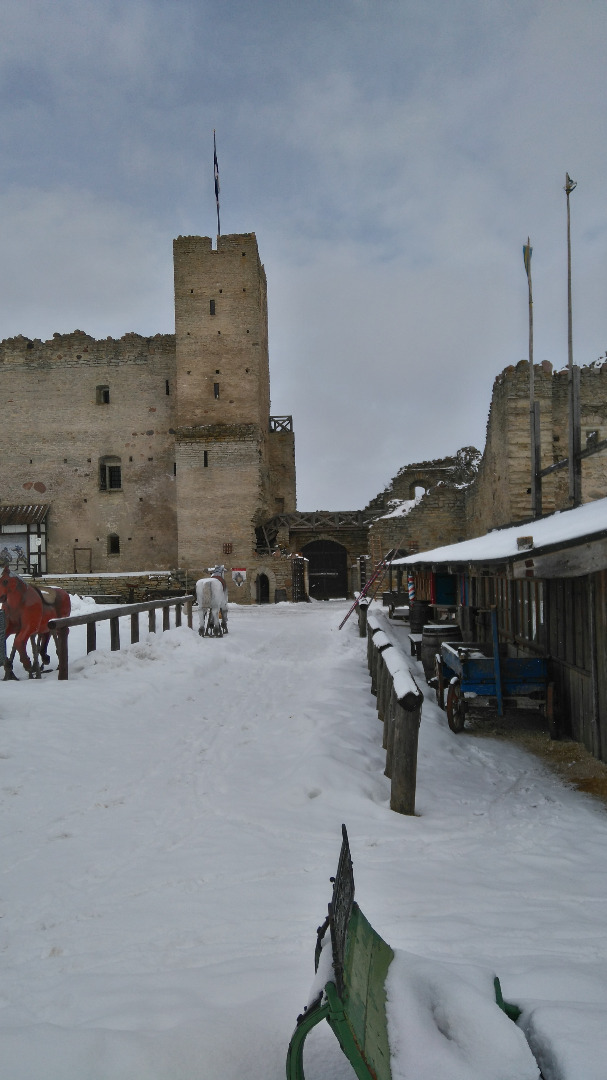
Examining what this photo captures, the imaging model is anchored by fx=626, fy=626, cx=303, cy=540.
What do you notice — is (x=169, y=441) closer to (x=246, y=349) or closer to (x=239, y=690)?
(x=246, y=349)

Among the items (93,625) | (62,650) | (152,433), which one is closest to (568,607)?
(62,650)

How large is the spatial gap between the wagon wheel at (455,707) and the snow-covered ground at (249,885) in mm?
185

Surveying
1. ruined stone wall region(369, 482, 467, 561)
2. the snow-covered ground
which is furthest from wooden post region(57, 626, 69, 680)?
ruined stone wall region(369, 482, 467, 561)

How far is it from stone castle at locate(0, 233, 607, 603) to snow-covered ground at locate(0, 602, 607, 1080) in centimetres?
2103

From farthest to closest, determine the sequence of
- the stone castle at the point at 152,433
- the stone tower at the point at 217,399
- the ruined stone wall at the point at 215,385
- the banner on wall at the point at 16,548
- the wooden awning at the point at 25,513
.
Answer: the wooden awning at the point at 25,513 < the banner on wall at the point at 16,548 < the stone castle at the point at 152,433 < the ruined stone wall at the point at 215,385 < the stone tower at the point at 217,399

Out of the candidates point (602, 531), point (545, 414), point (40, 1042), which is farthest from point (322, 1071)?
point (545, 414)

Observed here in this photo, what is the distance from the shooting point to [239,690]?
8.98 m

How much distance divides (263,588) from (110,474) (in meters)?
11.3

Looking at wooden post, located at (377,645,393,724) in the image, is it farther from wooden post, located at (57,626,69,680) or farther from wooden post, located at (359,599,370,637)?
wooden post, located at (359,599,370,637)

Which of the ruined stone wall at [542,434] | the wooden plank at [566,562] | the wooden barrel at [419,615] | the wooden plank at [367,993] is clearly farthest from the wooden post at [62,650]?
the ruined stone wall at [542,434]

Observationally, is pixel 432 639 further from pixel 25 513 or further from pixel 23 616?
pixel 25 513

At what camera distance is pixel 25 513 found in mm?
33469

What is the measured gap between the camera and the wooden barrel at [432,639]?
9867 millimetres

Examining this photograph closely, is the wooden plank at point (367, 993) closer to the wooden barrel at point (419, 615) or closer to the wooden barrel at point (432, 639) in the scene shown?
the wooden barrel at point (432, 639)
